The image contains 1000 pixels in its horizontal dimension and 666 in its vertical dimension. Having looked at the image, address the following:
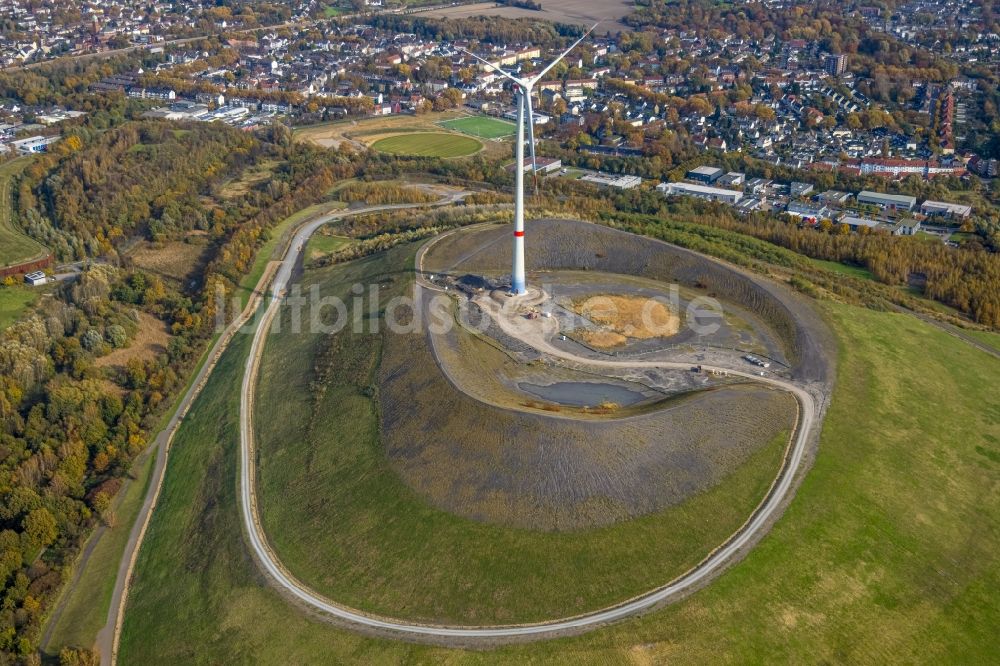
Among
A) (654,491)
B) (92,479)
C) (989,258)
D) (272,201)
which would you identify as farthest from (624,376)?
(272,201)

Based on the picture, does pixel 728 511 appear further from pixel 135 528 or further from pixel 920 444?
pixel 135 528

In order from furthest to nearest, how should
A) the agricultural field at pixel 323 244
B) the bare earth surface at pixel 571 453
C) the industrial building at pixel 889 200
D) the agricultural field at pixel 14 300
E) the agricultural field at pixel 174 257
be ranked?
the industrial building at pixel 889 200, the agricultural field at pixel 323 244, the agricultural field at pixel 174 257, the agricultural field at pixel 14 300, the bare earth surface at pixel 571 453

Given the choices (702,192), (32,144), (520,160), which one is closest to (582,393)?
(520,160)

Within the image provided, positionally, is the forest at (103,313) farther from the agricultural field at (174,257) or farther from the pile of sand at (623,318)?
the pile of sand at (623,318)

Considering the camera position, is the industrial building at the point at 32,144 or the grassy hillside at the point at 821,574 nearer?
the grassy hillside at the point at 821,574

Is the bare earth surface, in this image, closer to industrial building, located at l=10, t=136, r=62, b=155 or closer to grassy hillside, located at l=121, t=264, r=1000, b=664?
grassy hillside, located at l=121, t=264, r=1000, b=664

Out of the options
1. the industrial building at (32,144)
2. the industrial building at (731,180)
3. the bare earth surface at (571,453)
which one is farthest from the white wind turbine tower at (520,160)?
the industrial building at (32,144)

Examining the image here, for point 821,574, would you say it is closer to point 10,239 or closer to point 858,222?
point 858,222
